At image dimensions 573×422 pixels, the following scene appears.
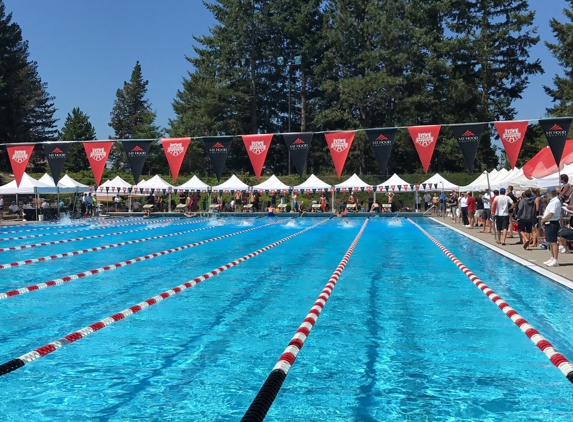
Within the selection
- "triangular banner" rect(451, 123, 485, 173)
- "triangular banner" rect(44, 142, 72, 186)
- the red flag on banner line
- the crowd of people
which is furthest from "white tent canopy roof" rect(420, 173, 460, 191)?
the red flag on banner line

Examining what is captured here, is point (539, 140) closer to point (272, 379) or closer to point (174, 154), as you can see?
point (174, 154)

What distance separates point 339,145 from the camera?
2081 cm

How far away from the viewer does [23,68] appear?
5594 centimetres

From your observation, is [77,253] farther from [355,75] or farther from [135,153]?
[355,75]

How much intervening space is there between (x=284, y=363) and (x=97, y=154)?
1944cm

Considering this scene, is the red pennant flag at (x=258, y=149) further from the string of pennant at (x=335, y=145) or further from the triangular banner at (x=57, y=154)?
the triangular banner at (x=57, y=154)

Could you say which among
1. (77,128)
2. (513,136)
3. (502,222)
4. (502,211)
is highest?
(77,128)

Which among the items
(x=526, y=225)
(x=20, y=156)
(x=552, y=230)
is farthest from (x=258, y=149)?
(x=552, y=230)

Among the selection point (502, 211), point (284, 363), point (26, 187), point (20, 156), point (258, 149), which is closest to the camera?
point (284, 363)

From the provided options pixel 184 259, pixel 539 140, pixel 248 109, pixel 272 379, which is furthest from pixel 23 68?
pixel 272 379

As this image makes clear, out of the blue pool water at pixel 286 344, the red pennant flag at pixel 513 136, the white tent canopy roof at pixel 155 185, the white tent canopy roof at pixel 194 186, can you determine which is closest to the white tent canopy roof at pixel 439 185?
the white tent canopy roof at pixel 194 186

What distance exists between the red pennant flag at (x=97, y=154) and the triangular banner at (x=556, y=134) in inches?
617

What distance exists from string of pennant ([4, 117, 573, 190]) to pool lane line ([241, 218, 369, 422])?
1001 cm

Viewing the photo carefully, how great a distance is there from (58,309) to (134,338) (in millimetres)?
2070
